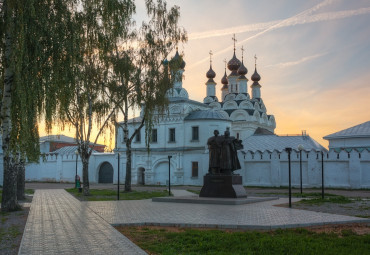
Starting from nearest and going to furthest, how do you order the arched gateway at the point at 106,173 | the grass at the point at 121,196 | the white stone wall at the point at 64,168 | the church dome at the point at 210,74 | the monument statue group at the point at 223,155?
the monument statue group at the point at 223,155 < the grass at the point at 121,196 < the white stone wall at the point at 64,168 < the arched gateway at the point at 106,173 < the church dome at the point at 210,74

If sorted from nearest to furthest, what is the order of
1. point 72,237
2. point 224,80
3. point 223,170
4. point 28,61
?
point 72,237 → point 28,61 → point 223,170 → point 224,80

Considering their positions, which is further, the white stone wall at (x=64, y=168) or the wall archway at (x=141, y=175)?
the white stone wall at (x=64, y=168)

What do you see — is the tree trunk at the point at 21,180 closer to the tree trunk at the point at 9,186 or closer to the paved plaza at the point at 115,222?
the tree trunk at the point at 9,186

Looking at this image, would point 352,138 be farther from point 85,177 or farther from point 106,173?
point 106,173

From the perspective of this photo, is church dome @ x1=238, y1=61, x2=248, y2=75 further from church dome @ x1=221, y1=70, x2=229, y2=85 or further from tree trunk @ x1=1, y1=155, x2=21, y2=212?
tree trunk @ x1=1, y1=155, x2=21, y2=212

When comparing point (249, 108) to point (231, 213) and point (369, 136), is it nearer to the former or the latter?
point (369, 136)

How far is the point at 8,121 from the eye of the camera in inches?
475

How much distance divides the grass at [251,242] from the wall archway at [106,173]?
33592mm

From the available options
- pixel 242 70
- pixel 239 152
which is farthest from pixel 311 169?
pixel 242 70

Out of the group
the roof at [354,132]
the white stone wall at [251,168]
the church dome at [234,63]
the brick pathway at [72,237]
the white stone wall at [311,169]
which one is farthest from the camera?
the church dome at [234,63]

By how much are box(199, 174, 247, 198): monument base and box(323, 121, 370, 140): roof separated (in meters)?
21.0

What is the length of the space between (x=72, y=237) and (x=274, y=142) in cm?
3185

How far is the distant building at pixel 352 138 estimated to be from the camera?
3338 centimetres

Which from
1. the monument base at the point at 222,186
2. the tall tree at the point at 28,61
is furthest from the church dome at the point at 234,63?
the tall tree at the point at 28,61
